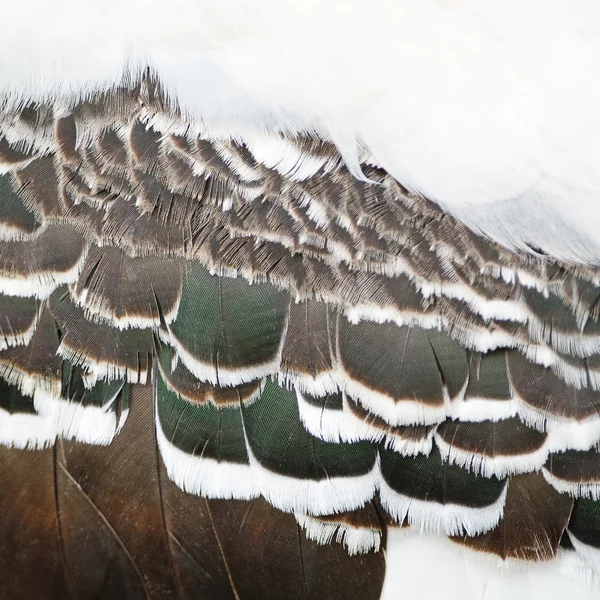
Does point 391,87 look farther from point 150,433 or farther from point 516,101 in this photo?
point 150,433

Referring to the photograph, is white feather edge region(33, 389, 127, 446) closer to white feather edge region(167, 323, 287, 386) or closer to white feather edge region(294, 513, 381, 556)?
white feather edge region(167, 323, 287, 386)

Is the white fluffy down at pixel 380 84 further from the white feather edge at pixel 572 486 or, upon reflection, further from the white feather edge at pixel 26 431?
the white feather edge at pixel 26 431

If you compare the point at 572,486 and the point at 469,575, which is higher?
the point at 572,486

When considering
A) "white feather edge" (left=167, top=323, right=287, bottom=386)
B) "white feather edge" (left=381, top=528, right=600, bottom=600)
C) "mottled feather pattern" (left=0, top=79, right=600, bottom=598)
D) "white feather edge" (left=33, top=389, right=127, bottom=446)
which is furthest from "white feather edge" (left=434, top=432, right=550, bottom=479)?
"white feather edge" (left=33, top=389, right=127, bottom=446)

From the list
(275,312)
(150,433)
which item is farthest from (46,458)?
(275,312)

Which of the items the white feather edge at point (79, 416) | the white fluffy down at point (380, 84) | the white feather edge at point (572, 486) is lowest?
the white feather edge at point (79, 416)

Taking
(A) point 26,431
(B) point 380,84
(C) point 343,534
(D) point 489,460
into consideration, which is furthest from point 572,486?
A: (A) point 26,431

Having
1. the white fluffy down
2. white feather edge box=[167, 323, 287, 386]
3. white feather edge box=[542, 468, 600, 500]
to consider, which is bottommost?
white feather edge box=[542, 468, 600, 500]

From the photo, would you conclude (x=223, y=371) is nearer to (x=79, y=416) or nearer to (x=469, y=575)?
(x=79, y=416)

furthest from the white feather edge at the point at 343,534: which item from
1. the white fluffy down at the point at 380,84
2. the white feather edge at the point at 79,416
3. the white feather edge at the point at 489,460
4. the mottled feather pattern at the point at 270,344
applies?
the white fluffy down at the point at 380,84
